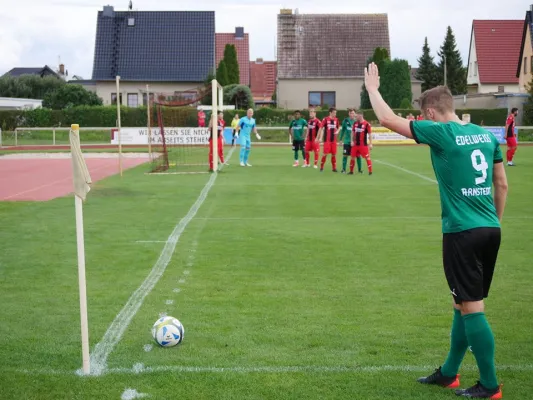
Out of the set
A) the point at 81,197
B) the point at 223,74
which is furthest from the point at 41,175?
the point at 223,74

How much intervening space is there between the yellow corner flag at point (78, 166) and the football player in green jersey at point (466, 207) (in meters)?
2.09

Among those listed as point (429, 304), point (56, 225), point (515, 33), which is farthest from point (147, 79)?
point (429, 304)

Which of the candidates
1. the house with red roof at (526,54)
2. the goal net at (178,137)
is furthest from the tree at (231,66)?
the goal net at (178,137)

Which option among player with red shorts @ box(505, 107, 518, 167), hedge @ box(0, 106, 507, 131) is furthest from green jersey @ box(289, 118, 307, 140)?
hedge @ box(0, 106, 507, 131)

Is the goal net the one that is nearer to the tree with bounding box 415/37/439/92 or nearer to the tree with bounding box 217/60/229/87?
the tree with bounding box 217/60/229/87

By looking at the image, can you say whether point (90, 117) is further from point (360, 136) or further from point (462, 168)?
point (462, 168)

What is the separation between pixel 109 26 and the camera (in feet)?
228

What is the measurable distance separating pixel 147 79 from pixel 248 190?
49495 mm

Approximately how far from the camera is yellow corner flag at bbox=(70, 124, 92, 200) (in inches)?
216

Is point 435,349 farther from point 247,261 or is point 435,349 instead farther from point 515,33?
point 515,33

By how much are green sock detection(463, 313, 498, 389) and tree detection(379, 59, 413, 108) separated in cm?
5094

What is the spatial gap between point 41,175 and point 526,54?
49.7 m

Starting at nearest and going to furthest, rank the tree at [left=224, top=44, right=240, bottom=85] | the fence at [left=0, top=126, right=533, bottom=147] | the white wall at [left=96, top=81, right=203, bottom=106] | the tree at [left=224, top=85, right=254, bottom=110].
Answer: the fence at [left=0, top=126, right=533, bottom=147] < the tree at [left=224, top=85, right=254, bottom=110] < the tree at [left=224, top=44, right=240, bottom=85] < the white wall at [left=96, top=81, right=203, bottom=106]

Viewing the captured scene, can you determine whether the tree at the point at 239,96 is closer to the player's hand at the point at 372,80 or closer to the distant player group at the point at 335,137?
the distant player group at the point at 335,137
